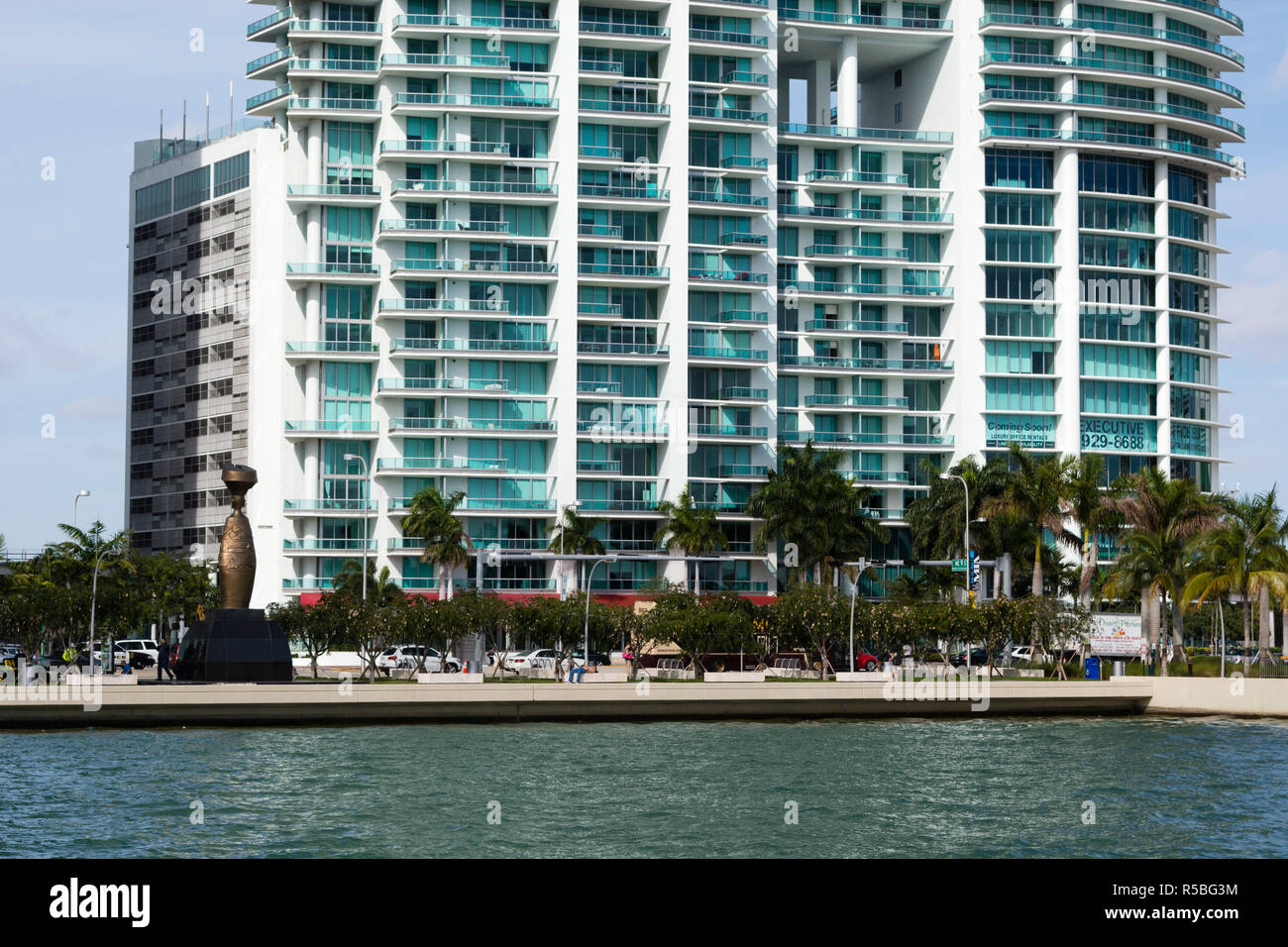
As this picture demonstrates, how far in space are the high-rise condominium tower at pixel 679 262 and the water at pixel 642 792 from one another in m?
59.9

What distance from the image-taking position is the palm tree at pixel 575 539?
A: 399ft

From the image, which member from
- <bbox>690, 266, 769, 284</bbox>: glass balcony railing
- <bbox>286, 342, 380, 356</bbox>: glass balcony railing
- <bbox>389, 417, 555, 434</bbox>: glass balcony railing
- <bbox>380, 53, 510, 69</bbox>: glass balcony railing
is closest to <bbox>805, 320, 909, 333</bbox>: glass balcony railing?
<bbox>690, 266, 769, 284</bbox>: glass balcony railing

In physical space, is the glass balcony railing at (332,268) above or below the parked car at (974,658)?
above

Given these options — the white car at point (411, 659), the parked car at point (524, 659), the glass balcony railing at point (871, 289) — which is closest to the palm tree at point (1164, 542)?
the parked car at point (524, 659)

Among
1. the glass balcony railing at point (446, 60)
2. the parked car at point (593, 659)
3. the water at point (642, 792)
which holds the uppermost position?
the glass balcony railing at point (446, 60)

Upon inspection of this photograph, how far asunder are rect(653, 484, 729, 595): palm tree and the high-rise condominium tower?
2259 millimetres

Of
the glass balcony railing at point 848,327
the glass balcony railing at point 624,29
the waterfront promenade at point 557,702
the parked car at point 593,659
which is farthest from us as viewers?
the glass balcony railing at point 848,327

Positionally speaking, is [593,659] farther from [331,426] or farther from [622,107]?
[622,107]

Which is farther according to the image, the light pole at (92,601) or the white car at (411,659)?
the white car at (411,659)

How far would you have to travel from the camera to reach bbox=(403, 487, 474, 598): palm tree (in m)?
117

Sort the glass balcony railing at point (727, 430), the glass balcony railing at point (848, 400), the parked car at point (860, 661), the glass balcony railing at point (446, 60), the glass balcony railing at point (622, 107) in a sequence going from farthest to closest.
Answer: the glass balcony railing at point (848, 400)
the glass balcony railing at point (727, 430)
the glass balcony railing at point (622, 107)
the glass balcony railing at point (446, 60)
the parked car at point (860, 661)

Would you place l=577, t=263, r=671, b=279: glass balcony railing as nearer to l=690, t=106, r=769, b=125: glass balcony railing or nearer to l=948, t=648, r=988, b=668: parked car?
l=690, t=106, r=769, b=125: glass balcony railing

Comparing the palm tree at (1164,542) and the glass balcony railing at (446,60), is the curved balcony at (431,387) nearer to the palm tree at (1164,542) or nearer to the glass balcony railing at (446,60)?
the glass balcony railing at (446,60)

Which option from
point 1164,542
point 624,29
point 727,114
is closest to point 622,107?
point 624,29
